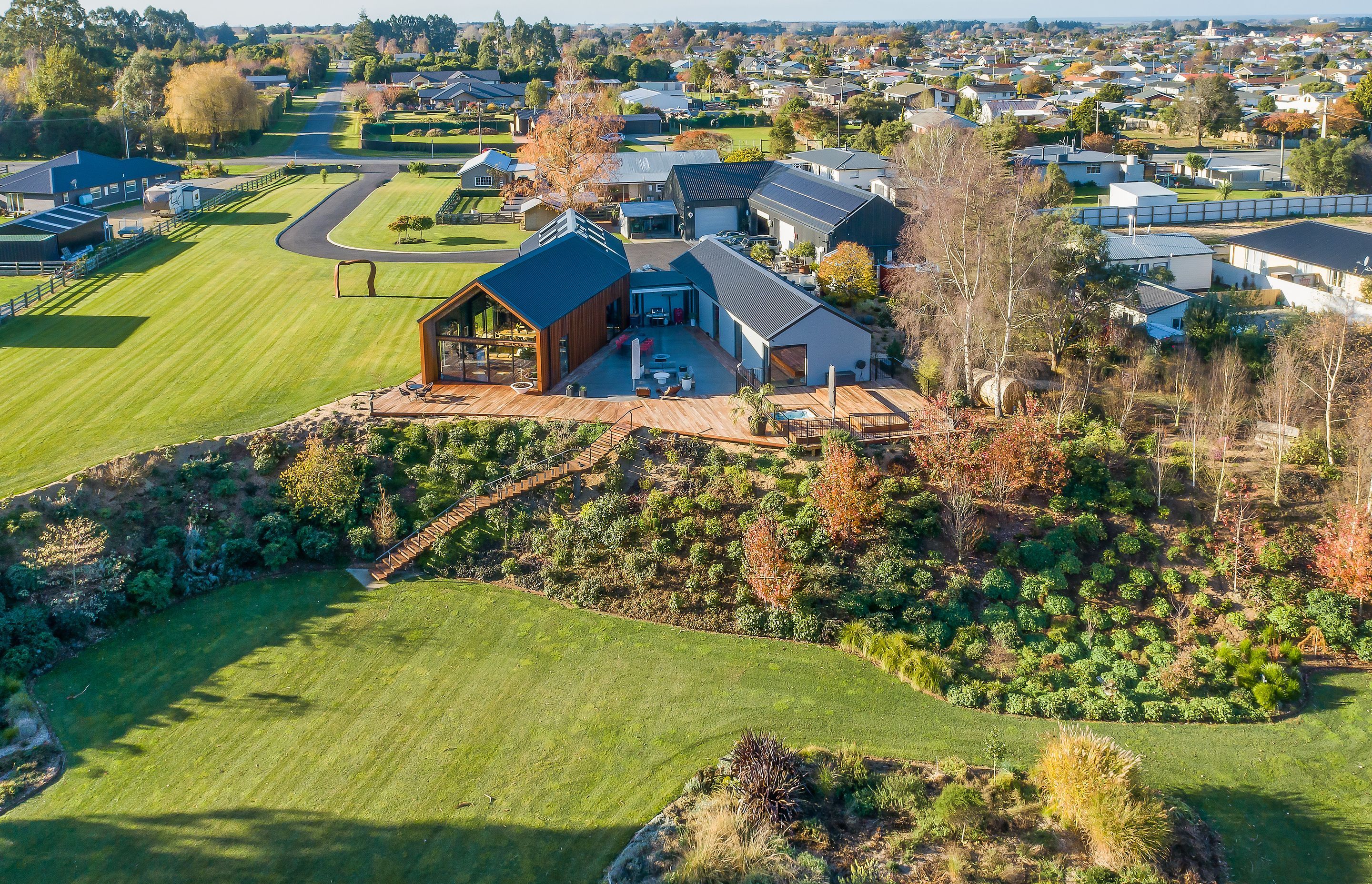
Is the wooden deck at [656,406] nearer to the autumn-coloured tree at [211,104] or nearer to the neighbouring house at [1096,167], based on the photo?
the neighbouring house at [1096,167]

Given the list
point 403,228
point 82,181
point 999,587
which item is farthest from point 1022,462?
point 82,181

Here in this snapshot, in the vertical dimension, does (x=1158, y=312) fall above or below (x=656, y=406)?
above

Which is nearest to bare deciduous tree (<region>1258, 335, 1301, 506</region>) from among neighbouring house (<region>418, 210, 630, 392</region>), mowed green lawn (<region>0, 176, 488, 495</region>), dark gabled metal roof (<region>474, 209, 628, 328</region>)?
neighbouring house (<region>418, 210, 630, 392</region>)

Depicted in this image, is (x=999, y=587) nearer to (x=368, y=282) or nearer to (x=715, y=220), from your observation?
(x=368, y=282)

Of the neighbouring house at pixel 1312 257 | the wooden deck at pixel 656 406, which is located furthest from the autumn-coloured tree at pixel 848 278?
the neighbouring house at pixel 1312 257

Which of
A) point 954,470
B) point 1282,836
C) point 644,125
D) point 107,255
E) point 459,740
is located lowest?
point 1282,836

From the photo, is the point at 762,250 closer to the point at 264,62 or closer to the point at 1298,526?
the point at 1298,526

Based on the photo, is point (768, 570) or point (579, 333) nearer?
point (768, 570)

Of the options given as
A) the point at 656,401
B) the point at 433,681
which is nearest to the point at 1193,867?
the point at 433,681
